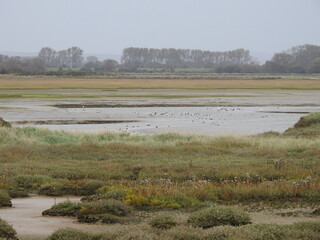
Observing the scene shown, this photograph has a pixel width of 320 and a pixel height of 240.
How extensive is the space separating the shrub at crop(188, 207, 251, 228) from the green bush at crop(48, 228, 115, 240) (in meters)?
1.82

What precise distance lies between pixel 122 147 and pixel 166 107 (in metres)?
33.3

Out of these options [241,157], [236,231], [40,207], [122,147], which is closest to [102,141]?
[122,147]

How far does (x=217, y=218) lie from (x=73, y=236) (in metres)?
2.73

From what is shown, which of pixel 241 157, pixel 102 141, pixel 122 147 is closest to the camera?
pixel 241 157

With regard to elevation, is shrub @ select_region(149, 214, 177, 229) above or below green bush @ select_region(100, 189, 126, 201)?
above

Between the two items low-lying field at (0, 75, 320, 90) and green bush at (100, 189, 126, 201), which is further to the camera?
low-lying field at (0, 75, 320, 90)

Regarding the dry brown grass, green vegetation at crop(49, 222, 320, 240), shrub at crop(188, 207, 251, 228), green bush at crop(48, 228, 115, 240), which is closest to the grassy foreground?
shrub at crop(188, 207, 251, 228)

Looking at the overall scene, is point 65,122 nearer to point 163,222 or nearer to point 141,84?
point 163,222

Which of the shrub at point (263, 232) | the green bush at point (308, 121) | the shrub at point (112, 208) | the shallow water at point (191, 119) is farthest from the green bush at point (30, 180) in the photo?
the green bush at point (308, 121)

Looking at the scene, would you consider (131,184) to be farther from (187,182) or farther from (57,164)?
(57,164)

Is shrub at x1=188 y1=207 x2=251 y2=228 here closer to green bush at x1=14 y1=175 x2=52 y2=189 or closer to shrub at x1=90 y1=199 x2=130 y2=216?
shrub at x1=90 y1=199 x2=130 y2=216

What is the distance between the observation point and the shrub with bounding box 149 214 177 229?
1173cm

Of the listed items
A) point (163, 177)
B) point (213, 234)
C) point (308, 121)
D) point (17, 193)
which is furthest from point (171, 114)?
point (213, 234)

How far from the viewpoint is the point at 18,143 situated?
26.9m
